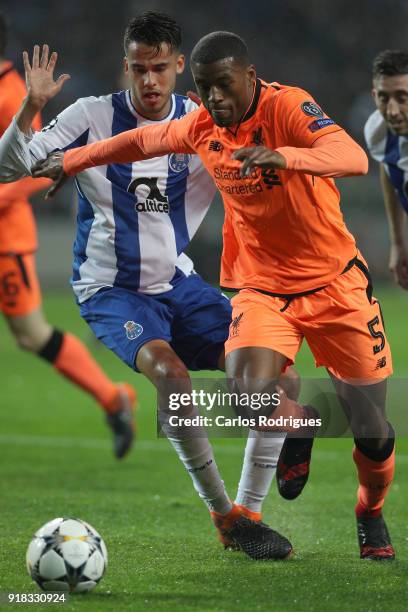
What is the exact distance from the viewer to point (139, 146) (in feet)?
15.4

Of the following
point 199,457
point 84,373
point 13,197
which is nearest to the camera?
point 199,457

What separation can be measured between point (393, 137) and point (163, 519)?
2369 millimetres

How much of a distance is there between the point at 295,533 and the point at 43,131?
2240 mm

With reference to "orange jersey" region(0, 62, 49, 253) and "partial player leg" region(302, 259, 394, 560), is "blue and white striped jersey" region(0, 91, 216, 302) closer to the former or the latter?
"partial player leg" region(302, 259, 394, 560)

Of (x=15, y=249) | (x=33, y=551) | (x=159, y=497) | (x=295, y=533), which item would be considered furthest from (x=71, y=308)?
(x=33, y=551)

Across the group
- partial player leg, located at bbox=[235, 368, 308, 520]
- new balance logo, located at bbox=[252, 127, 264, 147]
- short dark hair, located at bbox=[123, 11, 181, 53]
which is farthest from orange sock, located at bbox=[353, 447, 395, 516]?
short dark hair, located at bbox=[123, 11, 181, 53]

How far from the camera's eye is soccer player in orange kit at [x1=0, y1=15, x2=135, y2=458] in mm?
6969

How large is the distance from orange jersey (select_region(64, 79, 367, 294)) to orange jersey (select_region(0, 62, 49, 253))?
206cm

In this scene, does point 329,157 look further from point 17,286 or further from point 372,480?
point 17,286

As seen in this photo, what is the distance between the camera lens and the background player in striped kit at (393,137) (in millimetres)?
5461

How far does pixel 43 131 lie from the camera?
506 centimetres

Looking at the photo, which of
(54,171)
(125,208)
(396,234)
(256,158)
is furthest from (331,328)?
(396,234)

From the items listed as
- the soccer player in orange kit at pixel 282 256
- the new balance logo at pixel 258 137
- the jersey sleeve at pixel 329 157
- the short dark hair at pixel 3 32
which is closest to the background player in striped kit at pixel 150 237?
the soccer player in orange kit at pixel 282 256

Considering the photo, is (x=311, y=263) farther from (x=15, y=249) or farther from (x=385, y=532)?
(x=15, y=249)
